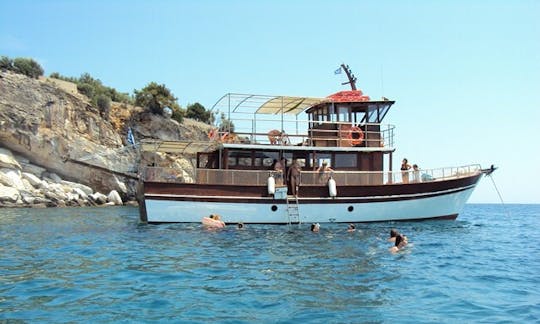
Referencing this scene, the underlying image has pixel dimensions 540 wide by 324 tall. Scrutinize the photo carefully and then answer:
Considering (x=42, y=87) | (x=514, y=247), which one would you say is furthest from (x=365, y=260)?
(x=42, y=87)

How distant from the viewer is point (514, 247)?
52.5 ft

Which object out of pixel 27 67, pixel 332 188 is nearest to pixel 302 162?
pixel 332 188

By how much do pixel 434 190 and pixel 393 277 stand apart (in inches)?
480

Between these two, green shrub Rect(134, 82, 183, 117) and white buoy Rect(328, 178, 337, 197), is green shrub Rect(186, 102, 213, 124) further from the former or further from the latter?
white buoy Rect(328, 178, 337, 197)

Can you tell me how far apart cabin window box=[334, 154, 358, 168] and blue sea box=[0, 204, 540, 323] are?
229 inches

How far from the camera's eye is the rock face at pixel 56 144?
1409 inches

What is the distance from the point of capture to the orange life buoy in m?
22.3

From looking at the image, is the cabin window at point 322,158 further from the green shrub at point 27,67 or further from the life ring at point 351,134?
the green shrub at point 27,67

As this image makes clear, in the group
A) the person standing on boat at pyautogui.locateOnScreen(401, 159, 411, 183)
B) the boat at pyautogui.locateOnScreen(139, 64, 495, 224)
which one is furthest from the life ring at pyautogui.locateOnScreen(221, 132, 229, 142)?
the person standing on boat at pyautogui.locateOnScreen(401, 159, 411, 183)

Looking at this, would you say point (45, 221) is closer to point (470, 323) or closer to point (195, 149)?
point (195, 149)

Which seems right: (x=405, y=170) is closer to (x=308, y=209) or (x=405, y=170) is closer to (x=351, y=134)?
(x=351, y=134)

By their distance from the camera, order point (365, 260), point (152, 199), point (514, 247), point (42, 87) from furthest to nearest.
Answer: point (42, 87)
point (152, 199)
point (514, 247)
point (365, 260)

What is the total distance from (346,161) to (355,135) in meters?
1.52

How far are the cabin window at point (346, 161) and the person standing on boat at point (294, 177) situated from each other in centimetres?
237
